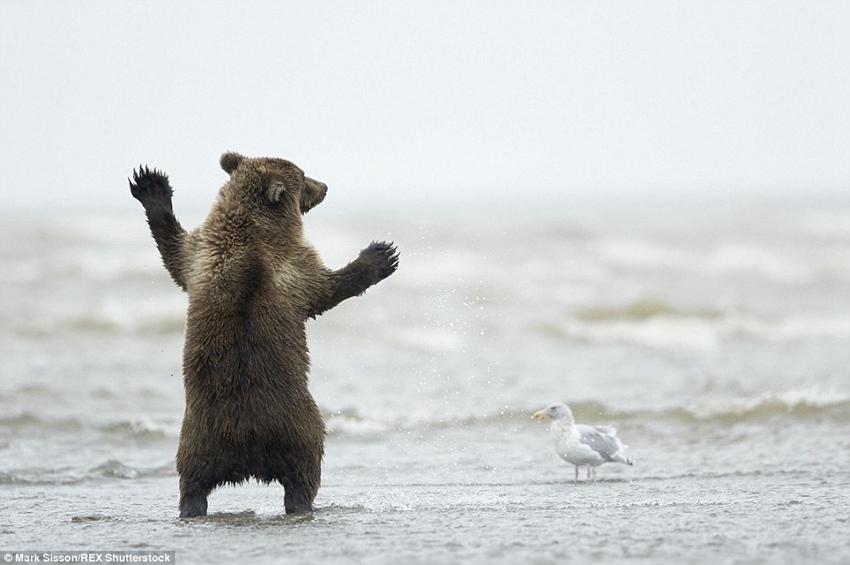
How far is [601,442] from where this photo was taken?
901 centimetres

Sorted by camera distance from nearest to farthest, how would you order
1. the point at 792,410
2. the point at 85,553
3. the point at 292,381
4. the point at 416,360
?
the point at 85,553 → the point at 292,381 → the point at 792,410 → the point at 416,360

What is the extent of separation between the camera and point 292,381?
20.0 ft

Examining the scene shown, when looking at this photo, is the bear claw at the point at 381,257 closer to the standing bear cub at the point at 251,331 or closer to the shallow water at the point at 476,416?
the standing bear cub at the point at 251,331

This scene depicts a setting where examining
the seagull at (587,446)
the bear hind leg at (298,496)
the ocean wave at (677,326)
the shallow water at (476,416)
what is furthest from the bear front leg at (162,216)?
the ocean wave at (677,326)

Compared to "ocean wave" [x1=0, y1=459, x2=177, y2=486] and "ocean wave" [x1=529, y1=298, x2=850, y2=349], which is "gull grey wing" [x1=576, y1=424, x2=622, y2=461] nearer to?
"ocean wave" [x1=0, y1=459, x2=177, y2=486]

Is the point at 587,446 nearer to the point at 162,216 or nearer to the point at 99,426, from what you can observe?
the point at 162,216

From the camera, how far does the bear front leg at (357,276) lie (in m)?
6.32

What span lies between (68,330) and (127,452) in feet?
28.6

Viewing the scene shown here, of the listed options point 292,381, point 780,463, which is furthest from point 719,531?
point 780,463

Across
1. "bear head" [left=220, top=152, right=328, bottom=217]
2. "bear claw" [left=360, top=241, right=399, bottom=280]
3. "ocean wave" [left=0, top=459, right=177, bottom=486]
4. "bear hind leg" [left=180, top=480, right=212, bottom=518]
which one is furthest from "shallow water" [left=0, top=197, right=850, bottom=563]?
"bear head" [left=220, top=152, right=328, bottom=217]

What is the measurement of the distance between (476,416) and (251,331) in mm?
5884

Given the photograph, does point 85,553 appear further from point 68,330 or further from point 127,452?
point 68,330

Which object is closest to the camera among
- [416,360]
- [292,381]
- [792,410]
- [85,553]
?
[85,553]

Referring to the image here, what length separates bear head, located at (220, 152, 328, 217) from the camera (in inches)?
250
